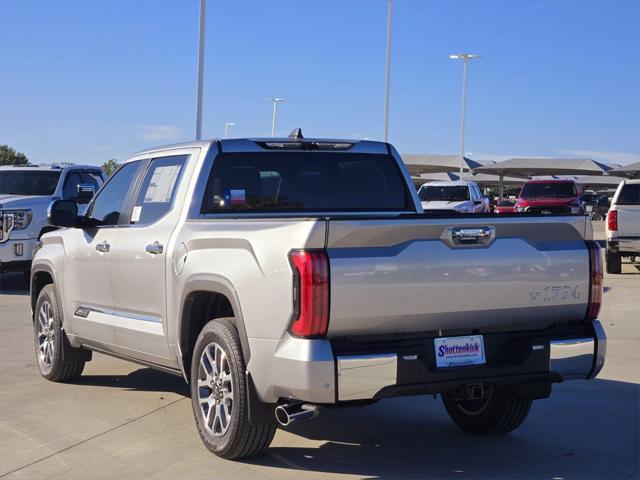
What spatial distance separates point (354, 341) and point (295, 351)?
1.01 feet

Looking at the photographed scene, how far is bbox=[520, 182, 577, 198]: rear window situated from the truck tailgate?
2632cm

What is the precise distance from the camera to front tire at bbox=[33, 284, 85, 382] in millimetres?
→ 7836

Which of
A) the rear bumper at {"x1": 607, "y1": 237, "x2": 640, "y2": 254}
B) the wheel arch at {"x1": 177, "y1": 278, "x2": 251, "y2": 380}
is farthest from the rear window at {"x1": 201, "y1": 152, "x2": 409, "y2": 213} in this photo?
the rear bumper at {"x1": 607, "y1": 237, "x2": 640, "y2": 254}

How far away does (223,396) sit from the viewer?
5.52 metres

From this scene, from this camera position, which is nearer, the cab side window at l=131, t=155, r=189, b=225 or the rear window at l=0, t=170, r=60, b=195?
the cab side window at l=131, t=155, r=189, b=225

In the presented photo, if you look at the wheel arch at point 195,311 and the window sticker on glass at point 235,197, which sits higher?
the window sticker on glass at point 235,197

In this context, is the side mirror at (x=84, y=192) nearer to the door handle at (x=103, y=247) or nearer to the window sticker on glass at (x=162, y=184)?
the door handle at (x=103, y=247)

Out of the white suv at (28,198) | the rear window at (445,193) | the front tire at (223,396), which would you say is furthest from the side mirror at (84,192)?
the rear window at (445,193)

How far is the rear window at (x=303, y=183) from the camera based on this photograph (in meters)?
6.46

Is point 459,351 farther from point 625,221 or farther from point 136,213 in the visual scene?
point 625,221

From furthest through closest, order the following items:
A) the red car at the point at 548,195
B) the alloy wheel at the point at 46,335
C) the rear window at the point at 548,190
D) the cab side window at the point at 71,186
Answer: the rear window at the point at 548,190 < the red car at the point at 548,195 < the cab side window at the point at 71,186 < the alloy wheel at the point at 46,335

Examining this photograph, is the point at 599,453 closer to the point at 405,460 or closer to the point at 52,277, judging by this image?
Answer: the point at 405,460

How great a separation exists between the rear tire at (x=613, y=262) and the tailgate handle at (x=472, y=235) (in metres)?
14.6

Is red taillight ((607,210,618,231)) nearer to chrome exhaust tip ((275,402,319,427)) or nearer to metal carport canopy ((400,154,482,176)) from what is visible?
chrome exhaust tip ((275,402,319,427))
